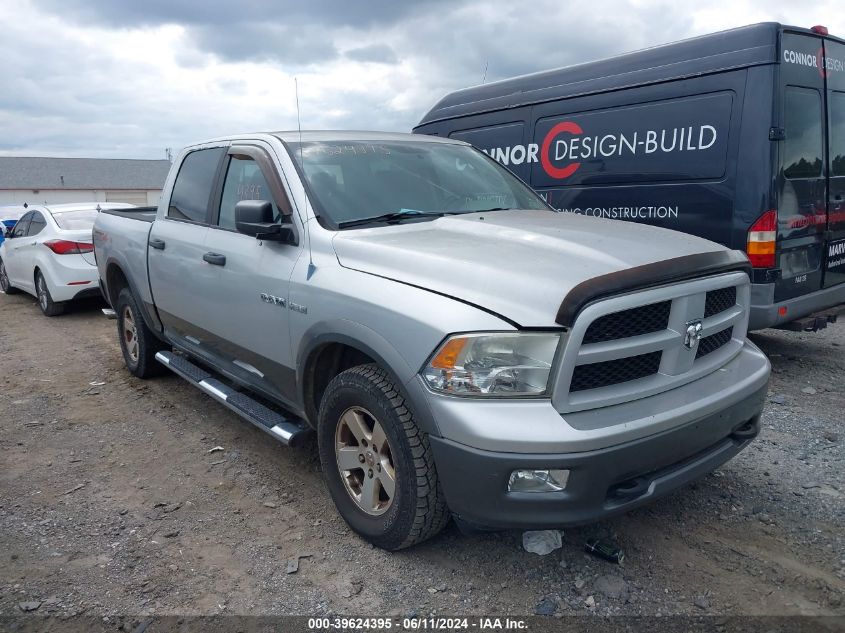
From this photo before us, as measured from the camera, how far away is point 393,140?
13.7 ft

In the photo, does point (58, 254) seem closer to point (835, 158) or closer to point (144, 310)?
point (144, 310)

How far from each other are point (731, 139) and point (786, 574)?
357 centimetres

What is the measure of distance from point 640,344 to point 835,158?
439cm

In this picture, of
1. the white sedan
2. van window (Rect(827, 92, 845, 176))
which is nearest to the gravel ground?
van window (Rect(827, 92, 845, 176))

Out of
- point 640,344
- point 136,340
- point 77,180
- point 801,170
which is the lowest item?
point 136,340

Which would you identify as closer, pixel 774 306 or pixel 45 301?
pixel 774 306

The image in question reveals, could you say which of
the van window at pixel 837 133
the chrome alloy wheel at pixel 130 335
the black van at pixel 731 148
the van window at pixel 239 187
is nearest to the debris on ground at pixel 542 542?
the van window at pixel 239 187

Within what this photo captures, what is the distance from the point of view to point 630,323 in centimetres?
258

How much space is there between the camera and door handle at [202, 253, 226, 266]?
12.9 feet

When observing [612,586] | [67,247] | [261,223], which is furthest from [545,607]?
[67,247]

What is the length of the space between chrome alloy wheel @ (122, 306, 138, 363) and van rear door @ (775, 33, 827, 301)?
529 cm

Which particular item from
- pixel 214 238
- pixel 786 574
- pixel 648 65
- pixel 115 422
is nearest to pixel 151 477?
pixel 115 422

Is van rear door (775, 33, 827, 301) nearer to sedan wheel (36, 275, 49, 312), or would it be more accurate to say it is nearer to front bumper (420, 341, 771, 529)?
front bumper (420, 341, 771, 529)

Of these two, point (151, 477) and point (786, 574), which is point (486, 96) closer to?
point (151, 477)
